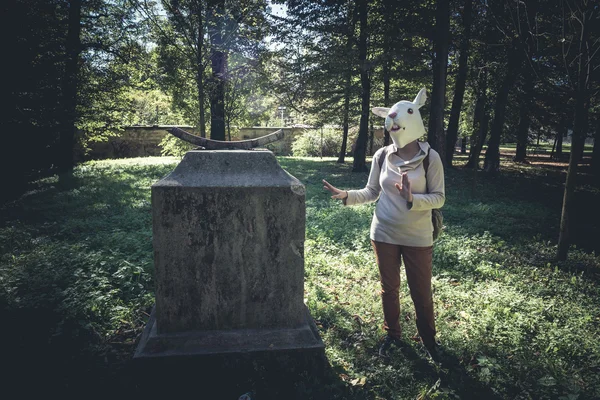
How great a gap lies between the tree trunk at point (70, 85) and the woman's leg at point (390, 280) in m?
12.3

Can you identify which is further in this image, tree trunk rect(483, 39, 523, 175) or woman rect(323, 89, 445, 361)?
tree trunk rect(483, 39, 523, 175)

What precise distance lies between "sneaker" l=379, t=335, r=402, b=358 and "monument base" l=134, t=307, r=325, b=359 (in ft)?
2.52

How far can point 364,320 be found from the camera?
13.3 ft

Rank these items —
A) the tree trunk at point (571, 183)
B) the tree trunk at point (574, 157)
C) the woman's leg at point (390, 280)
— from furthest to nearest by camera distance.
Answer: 1. the tree trunk at point (571, 183)
2. the tree trunk at point (574, 157)
3. the woman's leg at point (390, 280)

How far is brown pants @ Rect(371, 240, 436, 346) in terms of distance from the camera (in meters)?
3.22

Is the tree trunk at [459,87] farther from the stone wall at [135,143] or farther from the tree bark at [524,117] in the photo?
the stone wall at [135,143]

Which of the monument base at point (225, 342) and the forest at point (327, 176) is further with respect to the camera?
the forest at point (327, 176)

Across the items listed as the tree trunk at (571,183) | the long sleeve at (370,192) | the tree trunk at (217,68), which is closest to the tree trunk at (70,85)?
the tree trunk at (217,68)

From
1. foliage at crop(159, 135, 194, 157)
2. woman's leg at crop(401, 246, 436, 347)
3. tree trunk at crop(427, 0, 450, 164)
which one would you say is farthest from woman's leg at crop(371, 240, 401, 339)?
foliage at crop(159, 135, 194, 157)

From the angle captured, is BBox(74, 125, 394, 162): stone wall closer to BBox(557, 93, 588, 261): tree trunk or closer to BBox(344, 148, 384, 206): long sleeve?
BBox(557, 93, 588, 261): tree trunk

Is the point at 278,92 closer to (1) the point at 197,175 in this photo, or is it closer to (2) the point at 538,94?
(2) the point at 538,94

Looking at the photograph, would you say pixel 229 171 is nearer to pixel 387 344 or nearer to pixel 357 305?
pixel 387 344

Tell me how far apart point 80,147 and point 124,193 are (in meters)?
13.6

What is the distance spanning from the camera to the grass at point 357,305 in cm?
304
